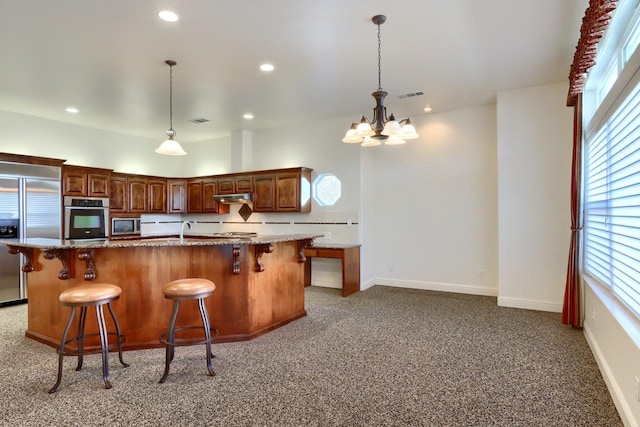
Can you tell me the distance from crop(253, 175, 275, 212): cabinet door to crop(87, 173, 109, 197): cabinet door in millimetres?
2533

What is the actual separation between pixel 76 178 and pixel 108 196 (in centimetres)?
60

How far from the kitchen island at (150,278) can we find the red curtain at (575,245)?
10.5 ft

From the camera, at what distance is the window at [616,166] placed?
233cm

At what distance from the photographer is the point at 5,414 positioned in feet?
7.47

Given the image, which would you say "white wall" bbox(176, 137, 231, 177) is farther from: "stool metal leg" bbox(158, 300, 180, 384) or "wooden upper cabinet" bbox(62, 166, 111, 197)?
"stool metal leg" bbox(158, 300, 180, 384)

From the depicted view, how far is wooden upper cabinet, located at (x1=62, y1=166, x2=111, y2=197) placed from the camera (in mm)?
5707

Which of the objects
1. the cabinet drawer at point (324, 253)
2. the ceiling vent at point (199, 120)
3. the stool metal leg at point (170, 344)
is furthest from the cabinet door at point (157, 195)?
the stool metal leg at point (170, 344)

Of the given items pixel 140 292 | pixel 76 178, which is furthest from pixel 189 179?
pixel 140 292

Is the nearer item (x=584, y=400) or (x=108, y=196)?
(x=584, y=400)

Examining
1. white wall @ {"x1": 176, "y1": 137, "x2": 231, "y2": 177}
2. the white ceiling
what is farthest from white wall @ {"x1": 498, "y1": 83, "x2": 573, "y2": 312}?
white wall @ {"x1": 176, "y1": 137, "x2": 231, "y2": 177}

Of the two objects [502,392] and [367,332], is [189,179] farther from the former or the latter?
[502,392]

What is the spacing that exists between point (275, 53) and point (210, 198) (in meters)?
4.18

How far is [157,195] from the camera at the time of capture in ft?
24.1

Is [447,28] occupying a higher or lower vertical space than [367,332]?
higher
